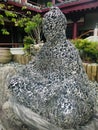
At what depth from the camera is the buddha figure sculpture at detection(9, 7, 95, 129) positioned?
1.50 metres

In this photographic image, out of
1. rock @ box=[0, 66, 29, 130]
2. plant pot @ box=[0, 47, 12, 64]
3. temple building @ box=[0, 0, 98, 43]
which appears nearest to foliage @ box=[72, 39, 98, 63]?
rock @ box=[0, 66, 29, 130]

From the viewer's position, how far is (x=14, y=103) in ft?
6.04

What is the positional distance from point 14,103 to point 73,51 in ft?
2.53

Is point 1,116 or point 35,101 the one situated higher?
point 35,101

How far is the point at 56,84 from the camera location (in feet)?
5.52

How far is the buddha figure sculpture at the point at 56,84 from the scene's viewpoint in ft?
4.92

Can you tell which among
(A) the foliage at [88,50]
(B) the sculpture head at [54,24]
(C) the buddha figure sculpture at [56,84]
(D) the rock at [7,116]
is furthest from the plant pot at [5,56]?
(B) the sculpture head at [54,24]

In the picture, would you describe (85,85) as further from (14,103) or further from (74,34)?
(74,34)

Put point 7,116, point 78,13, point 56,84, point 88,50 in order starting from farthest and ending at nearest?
point 78,13 → point 88,50 → point 7,116 → point 56,84

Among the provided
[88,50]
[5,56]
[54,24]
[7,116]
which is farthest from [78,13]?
[7,116]

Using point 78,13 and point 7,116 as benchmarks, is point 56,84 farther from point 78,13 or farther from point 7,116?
point 78,13

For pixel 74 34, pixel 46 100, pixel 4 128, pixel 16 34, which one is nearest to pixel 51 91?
pixel 46 100

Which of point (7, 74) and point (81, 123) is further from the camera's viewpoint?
point (7, 74)

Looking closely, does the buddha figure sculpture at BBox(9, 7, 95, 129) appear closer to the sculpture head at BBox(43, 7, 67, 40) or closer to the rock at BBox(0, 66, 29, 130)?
the sculpture head at BBox(43, 7, 67, 40)
